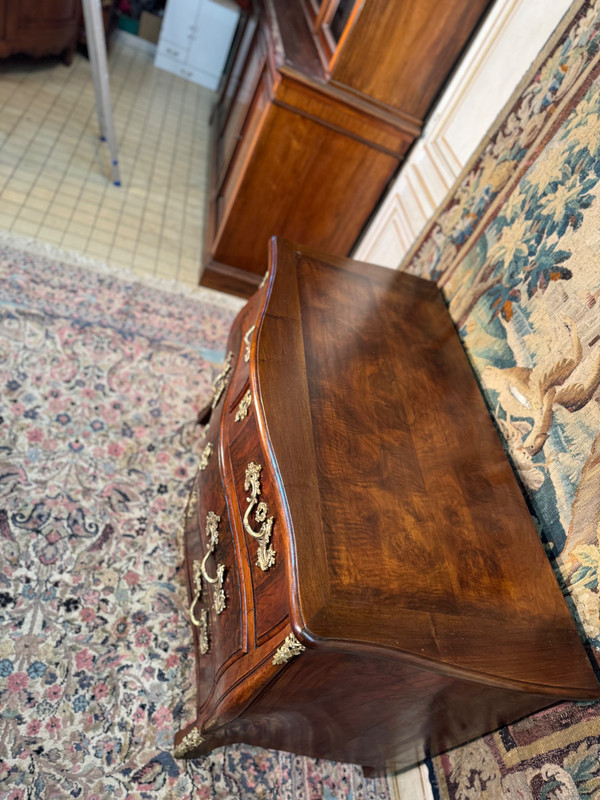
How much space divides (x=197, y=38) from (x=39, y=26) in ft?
4.06

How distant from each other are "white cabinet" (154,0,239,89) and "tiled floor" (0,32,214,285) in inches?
16.1

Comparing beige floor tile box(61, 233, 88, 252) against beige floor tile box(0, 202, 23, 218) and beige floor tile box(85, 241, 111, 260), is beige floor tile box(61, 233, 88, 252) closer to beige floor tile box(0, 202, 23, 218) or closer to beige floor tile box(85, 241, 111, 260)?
beige floor tile box(85, 241, 111, 260)

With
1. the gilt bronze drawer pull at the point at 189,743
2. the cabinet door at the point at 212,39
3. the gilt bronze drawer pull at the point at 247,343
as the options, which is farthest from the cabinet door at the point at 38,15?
the gilt bronze drawer pull at the point at 189,743

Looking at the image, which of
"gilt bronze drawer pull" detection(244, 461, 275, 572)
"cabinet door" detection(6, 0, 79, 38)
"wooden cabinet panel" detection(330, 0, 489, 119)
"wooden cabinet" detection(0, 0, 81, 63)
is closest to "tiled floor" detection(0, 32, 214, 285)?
"wooden cabinet" detection(0, 0, 81, 63)

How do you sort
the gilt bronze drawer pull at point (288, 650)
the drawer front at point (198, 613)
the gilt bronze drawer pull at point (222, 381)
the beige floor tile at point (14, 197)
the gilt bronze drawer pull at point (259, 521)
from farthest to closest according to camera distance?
the beige floor tile at point (14, 197) → the gilt bronze drawer pull at point (222, 381) → the drawer front at point (198, 613) → the gilt bronze drawer pull at point (259, 521) → the gilt bronze drawer pull at point (288, 650)

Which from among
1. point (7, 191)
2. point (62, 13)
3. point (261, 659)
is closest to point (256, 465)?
point (261, 659)

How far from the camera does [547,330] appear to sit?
40.2 inches

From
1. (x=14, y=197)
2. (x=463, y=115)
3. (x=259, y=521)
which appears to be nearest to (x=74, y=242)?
(x=14, y=197)

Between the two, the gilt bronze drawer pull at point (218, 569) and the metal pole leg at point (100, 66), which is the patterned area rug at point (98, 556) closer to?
the gilt bronze drawer pull at point (218, 569)

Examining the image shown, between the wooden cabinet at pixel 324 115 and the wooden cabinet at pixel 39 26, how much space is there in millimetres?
1148

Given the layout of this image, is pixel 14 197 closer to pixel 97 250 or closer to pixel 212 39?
pixel 97 250

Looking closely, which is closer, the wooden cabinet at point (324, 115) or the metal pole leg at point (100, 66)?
the wooden cabinet at point (324, 115)

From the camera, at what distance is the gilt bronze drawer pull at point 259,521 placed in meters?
0.75

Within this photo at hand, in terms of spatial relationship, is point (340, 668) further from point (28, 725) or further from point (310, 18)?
point (310, 18)
